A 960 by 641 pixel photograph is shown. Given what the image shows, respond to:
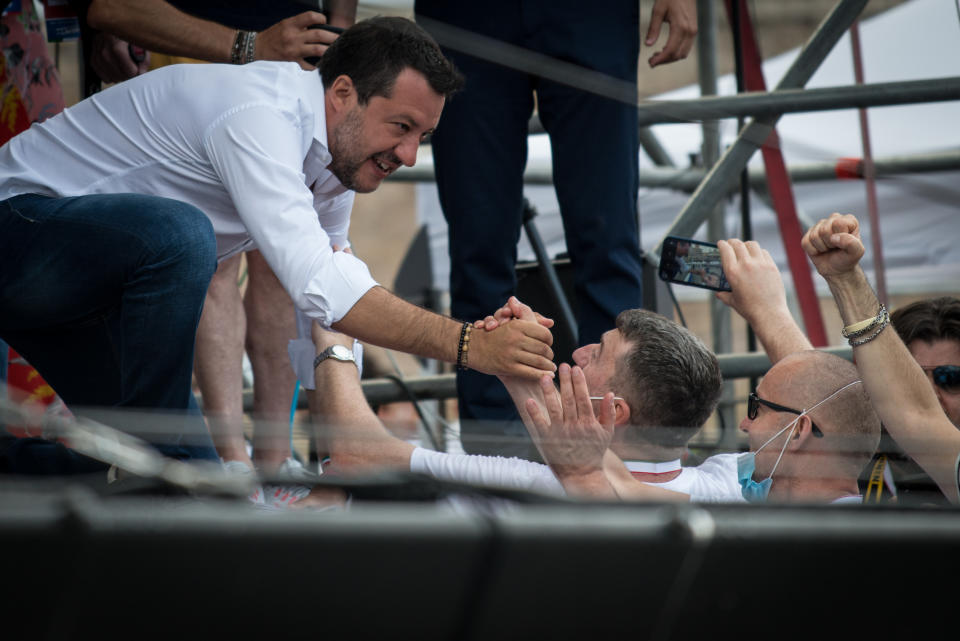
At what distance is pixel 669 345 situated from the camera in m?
1.92

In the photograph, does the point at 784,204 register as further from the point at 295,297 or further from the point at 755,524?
the point at 755,524

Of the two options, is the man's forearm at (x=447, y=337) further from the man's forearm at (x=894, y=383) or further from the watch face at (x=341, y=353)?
the man's forearm at (x=894, y=383)

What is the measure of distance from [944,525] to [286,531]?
1.21ft

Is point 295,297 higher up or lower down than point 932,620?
lower down

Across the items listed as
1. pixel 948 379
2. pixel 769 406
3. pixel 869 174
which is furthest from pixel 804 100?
pixel 769 406

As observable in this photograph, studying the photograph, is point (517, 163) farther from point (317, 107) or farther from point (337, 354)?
→ point (337, 354)

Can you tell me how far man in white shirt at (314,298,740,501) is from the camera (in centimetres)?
176

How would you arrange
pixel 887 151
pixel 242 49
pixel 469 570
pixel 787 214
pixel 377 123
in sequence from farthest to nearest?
pixel 887 151 < pixel 787 214 < pixel 242 49 < pixel 377 123 < pixel 469 570

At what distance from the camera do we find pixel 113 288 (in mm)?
1661

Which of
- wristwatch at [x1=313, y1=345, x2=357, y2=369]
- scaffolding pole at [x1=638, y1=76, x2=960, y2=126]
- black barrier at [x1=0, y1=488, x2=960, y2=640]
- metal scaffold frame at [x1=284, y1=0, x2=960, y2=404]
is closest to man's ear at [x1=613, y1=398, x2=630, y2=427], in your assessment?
wristwatch at [x1=313, y1=345, x2=357, y2=369]

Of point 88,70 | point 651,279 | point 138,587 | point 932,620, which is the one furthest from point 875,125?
point 138,587

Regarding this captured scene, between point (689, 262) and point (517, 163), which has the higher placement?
point (517, 163)

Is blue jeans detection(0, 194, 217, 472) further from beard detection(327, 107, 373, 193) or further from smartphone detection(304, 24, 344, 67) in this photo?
smartphone detection(304, 24, 344, 67)

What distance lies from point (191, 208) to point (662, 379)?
86 centimetres
